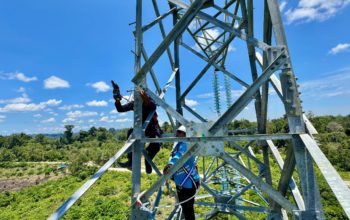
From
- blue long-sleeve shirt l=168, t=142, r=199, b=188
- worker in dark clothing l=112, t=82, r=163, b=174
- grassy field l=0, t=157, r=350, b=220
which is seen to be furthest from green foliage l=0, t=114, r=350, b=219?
worker in dark clothing l=112, t=82, r=163, b=174

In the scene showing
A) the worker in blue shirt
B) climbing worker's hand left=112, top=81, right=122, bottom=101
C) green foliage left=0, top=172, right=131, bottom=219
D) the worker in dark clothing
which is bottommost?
green foliage left=0, top=172, right=131, bottom=219

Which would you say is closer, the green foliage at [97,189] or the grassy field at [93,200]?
the grassy field at [93,200]

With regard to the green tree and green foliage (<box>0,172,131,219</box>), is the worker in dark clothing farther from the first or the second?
the green tree

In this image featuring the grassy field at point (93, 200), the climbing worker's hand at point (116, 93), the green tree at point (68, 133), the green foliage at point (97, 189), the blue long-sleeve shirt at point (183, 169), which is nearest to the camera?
the blue long-sleeve shirt at point (183, 169)

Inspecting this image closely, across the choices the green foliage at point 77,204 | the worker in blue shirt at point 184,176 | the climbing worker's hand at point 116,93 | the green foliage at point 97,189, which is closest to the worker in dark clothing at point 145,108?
the climbing worker's hand at point 116,93

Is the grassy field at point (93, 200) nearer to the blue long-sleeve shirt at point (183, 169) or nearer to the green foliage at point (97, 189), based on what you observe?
the green foliage at point (97, 189)

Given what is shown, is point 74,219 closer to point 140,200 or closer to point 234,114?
point 140,200

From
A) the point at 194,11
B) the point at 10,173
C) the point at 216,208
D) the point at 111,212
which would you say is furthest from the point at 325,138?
the point at 10,173

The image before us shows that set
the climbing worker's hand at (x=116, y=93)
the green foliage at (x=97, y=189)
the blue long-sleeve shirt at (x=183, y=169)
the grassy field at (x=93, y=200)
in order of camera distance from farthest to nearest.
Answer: the green foliage at (x=97, y=189) → the grassy field at (x=93, y=200) → the climbing worker's hand at (x=116, y=93) → the blue long-sleeve shirt at (x=183, y=169)

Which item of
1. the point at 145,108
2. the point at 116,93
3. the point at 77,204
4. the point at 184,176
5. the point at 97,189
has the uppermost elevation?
the point at 116,93

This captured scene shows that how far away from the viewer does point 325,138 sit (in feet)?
131

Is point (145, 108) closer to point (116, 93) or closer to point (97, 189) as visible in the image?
point (116, 93)

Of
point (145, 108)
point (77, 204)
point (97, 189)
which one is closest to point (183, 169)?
point (145, 108)

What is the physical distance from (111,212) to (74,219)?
2856mm
